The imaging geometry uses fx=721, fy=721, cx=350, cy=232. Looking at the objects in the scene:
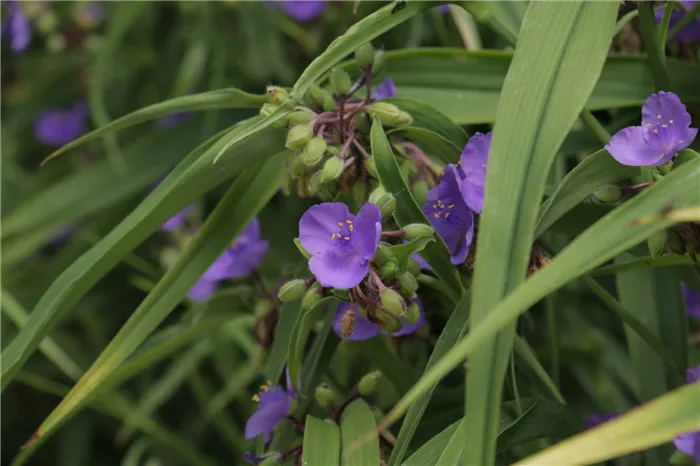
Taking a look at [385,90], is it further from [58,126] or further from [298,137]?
[58,126]

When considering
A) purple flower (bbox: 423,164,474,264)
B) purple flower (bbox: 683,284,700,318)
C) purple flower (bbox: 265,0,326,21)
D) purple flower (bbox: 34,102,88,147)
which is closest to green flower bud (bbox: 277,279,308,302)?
purple flower (bbox: 423,164,474,264)

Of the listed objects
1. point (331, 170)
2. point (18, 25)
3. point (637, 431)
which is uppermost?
point (18, 25)

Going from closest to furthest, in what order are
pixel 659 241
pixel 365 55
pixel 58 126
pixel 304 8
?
pixel 659 241 → pixel 365 55 → pixel 304 8 → pixel 58 126

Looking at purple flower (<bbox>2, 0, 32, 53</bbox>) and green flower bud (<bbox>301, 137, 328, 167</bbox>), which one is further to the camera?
purple flower (<bbox>2, 0, 32, 53</bbox>)

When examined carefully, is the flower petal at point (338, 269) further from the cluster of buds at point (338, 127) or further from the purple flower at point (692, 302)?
the purple flower at point (692, 302)

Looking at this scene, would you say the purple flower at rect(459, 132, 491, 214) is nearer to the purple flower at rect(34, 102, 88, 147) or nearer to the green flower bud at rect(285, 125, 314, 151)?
the green flower bud at rect(285, 125, 314, 151)

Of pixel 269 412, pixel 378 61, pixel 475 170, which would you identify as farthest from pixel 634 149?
pixel 269 412
